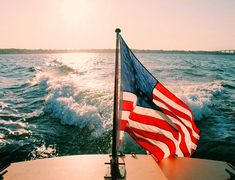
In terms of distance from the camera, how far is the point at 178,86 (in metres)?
22.1

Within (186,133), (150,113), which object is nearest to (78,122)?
(186,133)

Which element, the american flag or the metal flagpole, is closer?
the metal flagpole

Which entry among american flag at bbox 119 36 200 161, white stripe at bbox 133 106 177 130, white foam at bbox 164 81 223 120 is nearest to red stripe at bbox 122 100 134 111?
american flag at bbox 119 36 200 161

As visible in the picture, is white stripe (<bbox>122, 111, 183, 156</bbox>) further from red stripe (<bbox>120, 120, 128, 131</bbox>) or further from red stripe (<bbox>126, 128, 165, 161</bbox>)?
red stripe (<bbox>126, 128, 165, 161</bbox>)

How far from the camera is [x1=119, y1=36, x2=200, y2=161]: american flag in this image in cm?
482

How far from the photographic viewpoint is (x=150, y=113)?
5.10 metres

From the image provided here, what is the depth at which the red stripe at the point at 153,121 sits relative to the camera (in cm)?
503

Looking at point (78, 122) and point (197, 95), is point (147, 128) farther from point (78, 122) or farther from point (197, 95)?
point (197, 95)

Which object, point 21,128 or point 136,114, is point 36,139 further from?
point 136,114

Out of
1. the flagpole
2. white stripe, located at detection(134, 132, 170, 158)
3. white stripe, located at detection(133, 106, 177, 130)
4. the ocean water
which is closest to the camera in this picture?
the flagpole

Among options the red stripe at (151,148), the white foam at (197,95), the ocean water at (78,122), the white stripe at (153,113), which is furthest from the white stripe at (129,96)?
the white foam at (197,95)

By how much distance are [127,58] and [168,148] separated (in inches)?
77.0

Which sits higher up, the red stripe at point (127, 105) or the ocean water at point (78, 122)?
the red stripe at point (127, 105)

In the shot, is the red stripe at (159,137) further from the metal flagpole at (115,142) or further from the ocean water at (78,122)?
the ocean water at (78,122)
